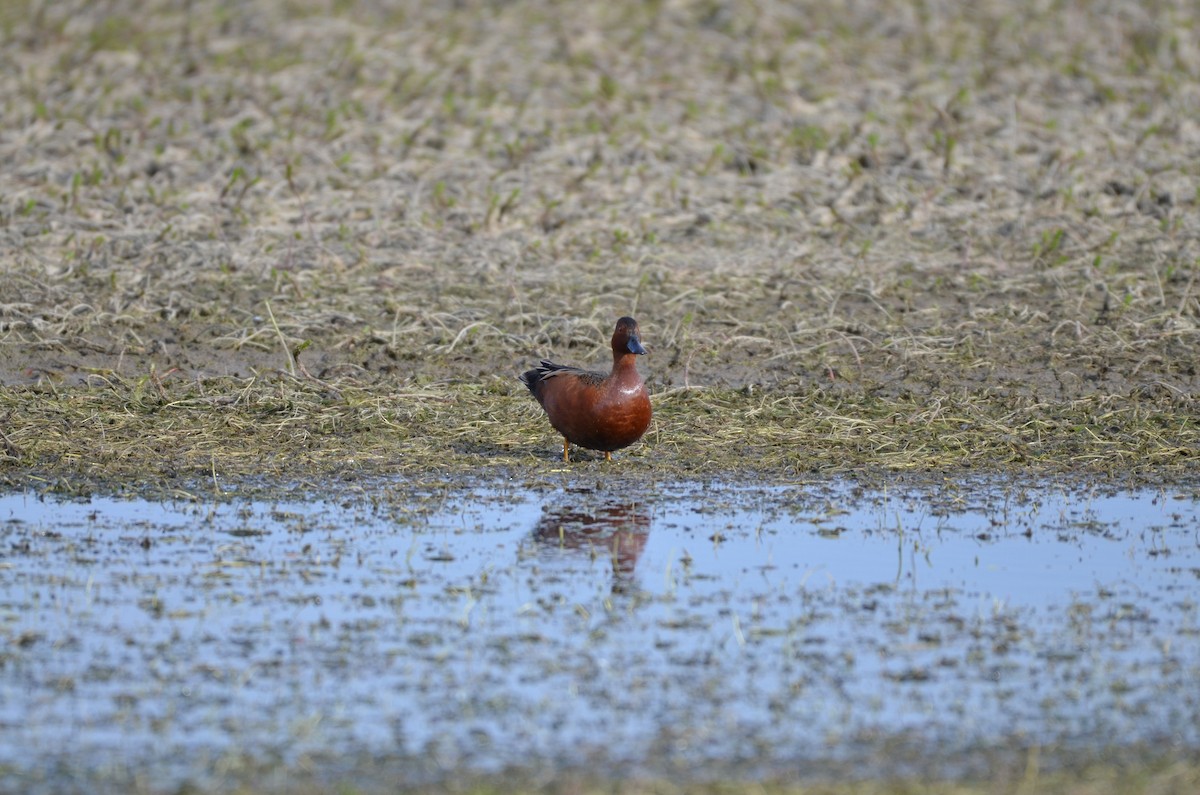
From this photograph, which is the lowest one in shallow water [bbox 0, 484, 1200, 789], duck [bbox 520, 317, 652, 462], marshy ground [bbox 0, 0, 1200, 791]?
shallow water [bbox 0, 484, 1200, 789]

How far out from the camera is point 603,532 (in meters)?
7.74

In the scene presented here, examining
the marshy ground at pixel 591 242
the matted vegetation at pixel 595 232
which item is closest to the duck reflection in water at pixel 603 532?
the marshy ground at pixel 591 242

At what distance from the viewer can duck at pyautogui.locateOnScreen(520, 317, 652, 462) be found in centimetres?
876

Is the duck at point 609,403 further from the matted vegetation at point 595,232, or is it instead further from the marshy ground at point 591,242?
the matted vegetation at point 595,232

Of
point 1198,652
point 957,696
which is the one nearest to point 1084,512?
point 1198,652

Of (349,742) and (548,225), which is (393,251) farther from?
(349,742)

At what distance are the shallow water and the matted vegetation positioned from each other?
1.23 m

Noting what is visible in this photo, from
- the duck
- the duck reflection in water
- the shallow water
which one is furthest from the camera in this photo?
the duck

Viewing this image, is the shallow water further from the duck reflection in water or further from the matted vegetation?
the matted vegetation

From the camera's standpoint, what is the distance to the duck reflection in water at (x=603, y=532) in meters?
7.23

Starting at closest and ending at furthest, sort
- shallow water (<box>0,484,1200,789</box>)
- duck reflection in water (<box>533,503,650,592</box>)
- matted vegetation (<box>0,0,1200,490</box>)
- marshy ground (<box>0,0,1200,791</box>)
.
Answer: shallow water (<box>0,484,1200,789</box>) < duck reflection in water (<box>533,503,650,592</box>) < marshy ground (<box>0,0,1200,791</box>) < matted vegetation (<box>0,0,1200,490</box>)

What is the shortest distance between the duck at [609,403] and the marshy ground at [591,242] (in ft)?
0.91

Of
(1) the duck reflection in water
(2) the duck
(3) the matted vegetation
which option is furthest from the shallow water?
(3) the matted vegetation

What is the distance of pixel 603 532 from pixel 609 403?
1.16 metres
